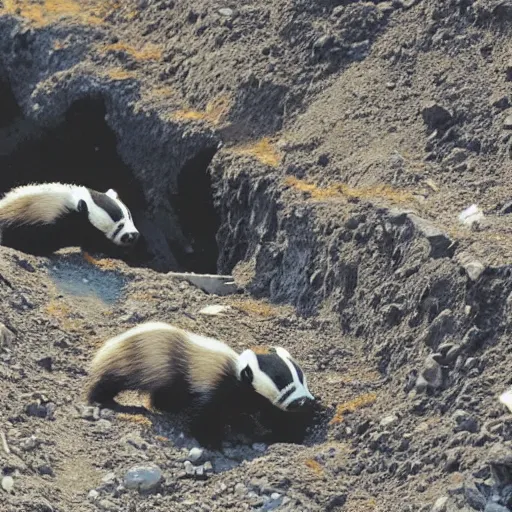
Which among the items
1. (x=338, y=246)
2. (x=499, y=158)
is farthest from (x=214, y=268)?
(x=499, y=158)

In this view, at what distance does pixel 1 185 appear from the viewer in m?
19.2

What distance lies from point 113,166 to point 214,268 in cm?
317

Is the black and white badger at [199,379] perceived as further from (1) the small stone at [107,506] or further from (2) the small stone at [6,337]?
(1) the small stone at [107,506]

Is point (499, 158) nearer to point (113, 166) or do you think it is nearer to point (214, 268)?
point (214, 268)

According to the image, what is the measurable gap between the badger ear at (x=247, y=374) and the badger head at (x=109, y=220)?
4633 millimetres

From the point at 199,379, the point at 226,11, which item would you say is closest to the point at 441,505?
the point at 199,379

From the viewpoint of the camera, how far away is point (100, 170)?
19.2 m

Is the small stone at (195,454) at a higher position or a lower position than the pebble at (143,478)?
lower

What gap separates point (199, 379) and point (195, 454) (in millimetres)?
935

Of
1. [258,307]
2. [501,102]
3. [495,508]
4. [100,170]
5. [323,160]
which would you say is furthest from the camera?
[100,170]

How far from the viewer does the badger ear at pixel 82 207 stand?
16.1m

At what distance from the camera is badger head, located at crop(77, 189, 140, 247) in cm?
1612

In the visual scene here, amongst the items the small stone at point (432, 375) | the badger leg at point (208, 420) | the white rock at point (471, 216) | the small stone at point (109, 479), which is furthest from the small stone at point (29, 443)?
the white rock at point (471, 216)

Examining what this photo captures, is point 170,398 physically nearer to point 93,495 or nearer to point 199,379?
point 199,379
